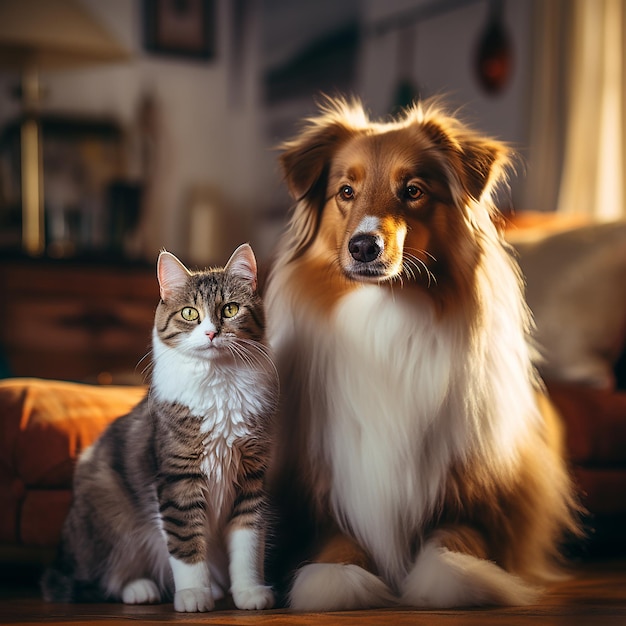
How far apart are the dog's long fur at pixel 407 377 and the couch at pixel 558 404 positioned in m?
0.48

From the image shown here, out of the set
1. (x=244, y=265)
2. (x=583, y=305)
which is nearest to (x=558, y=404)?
(x=583, y=305)

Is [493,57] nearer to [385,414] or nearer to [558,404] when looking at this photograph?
[558,404]

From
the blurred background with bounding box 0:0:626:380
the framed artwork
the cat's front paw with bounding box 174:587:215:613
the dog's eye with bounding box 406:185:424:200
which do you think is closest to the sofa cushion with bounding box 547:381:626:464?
the dog's eye with bounding box 406:185:424:200

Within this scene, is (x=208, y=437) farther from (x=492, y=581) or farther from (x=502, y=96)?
(x=502, y=96)

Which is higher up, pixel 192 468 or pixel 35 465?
pixel 192 468

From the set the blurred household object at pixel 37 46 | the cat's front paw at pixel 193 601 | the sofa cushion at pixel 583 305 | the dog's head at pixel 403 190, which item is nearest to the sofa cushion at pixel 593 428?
the sofa cushion at pixel 583 305

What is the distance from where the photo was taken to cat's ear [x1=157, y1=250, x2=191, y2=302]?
1.50 m

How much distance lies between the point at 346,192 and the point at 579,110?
2776 mm

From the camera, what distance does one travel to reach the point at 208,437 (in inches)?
57.1

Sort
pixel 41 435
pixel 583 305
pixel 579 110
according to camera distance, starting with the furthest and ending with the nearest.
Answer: pixel 579 110 → pixel 583 305 → pixel 41 435

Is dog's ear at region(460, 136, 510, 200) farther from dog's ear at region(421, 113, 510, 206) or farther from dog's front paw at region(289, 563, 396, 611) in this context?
dog's front paw at region(289, 563, 396, 611)

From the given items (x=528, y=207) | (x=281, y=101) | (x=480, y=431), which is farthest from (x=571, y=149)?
(x=480, y=431)

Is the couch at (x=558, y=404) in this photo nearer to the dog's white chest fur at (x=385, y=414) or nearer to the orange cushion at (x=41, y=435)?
the orange cushion at (x=41, y=435)

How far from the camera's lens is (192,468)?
1.45 metres
